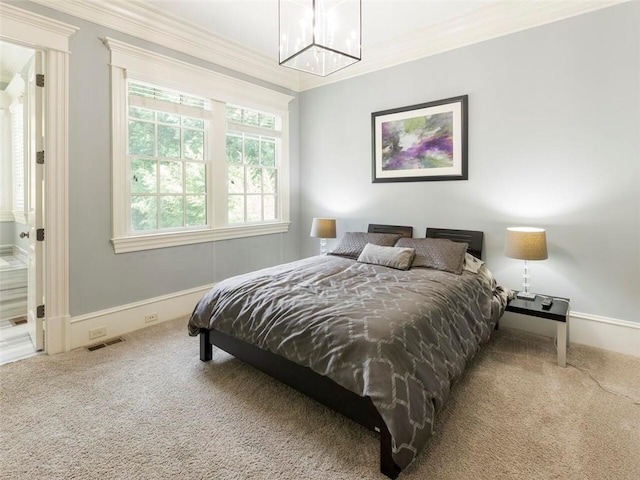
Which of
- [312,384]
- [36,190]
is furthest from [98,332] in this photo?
[312,384]

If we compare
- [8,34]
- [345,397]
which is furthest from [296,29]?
[345,397]

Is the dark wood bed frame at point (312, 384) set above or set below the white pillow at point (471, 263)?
below

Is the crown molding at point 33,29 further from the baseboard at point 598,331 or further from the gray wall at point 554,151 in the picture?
the baseboard at point 598,331

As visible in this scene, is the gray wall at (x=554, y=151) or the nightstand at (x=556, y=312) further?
the gray wall at (x=554, y=151)

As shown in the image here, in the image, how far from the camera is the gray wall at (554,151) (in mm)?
2664

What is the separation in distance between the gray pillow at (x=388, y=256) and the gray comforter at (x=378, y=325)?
0.13 m

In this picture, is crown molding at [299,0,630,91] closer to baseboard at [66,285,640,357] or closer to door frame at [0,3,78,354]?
baseboard at [66,285,640,357]

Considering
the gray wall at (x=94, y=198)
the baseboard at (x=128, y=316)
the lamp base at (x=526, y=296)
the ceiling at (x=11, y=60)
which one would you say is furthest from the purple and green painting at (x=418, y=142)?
the ceiling at (x=11, y=60)

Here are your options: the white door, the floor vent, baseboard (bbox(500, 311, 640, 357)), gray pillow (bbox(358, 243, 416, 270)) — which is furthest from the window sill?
baseboard (bbox(500, 311, 640, 357))

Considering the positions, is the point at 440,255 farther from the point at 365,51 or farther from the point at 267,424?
the point at 365,51

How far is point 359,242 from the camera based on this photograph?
12.1ft

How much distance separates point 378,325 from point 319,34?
1.97 m

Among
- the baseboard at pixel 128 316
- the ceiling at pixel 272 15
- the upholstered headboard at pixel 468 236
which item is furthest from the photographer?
the upholstered headboard at pixel 468 236

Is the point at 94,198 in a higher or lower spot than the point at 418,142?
lower
